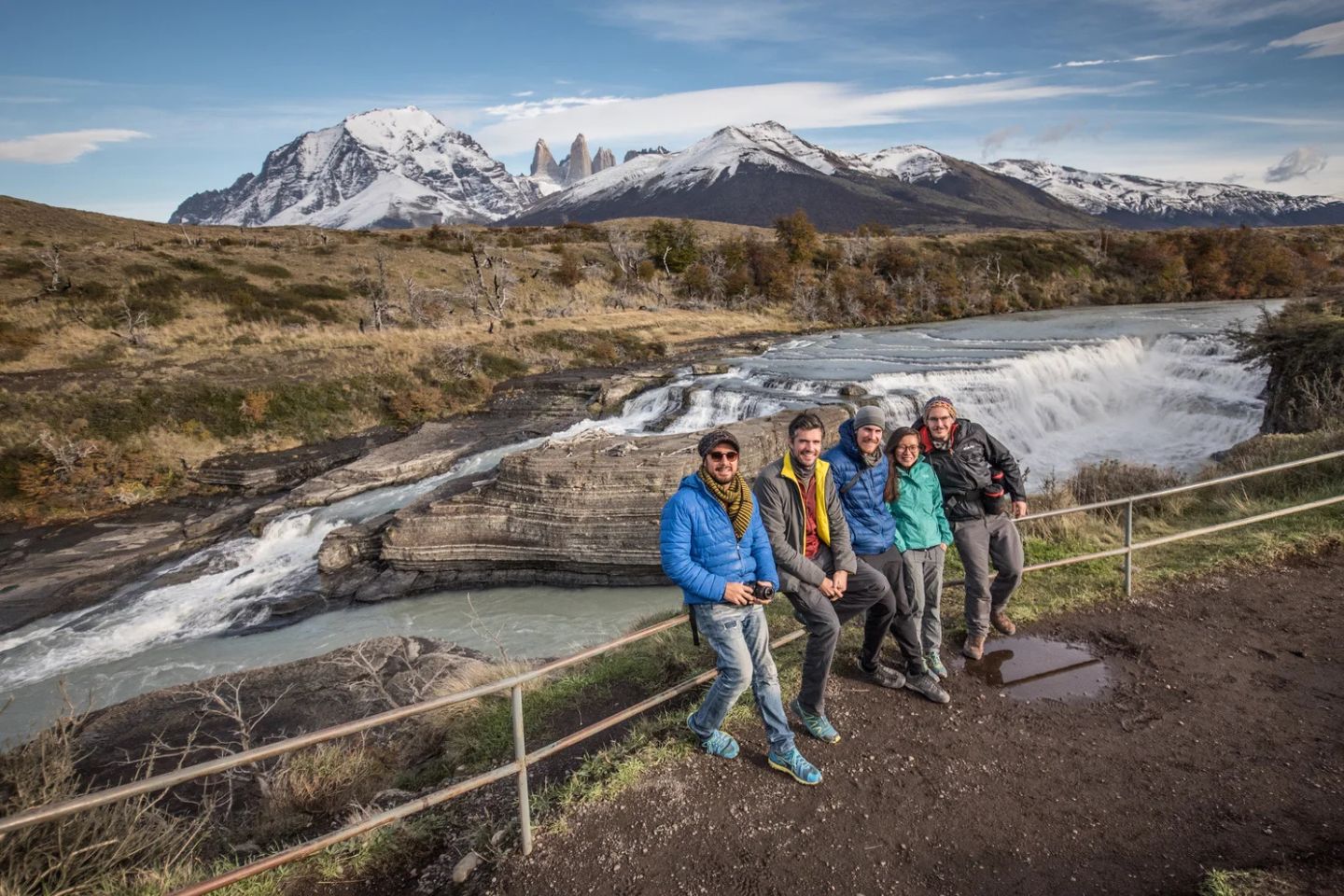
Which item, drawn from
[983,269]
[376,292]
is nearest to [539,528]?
[376,292]

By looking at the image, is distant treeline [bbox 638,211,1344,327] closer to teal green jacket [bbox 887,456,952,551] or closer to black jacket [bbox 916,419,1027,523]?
black jacket [bbox 916,419,1027,523]

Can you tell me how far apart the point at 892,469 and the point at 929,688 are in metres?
1.86

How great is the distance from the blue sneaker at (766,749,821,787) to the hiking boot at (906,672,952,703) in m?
1.38

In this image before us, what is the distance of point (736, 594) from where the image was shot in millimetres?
4168

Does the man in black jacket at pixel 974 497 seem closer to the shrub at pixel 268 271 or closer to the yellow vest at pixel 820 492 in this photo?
the yellow vest at pixel 820 492

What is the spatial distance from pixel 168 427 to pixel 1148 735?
2682 centimetres

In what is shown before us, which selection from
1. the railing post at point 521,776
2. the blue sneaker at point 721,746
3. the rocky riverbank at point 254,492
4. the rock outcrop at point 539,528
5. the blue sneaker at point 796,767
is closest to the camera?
the railing post at point 521,776

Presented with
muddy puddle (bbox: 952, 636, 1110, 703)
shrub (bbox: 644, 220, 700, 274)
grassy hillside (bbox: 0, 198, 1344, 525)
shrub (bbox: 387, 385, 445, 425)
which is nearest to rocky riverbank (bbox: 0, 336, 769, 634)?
shrub (bbox: 387, 385, 445, 425)

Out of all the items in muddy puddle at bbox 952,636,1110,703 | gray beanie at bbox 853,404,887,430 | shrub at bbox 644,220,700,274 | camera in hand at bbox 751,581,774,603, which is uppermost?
shrub at bbox 644,220,700,274

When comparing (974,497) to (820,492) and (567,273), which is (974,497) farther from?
(567,273)

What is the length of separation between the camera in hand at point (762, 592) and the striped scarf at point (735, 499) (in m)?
0.33

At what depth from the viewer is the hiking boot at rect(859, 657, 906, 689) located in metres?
5.56

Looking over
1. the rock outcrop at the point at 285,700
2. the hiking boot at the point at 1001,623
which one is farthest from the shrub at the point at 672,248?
the hiking boot at the point at 1001,623

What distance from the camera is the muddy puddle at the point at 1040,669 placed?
5.48m
